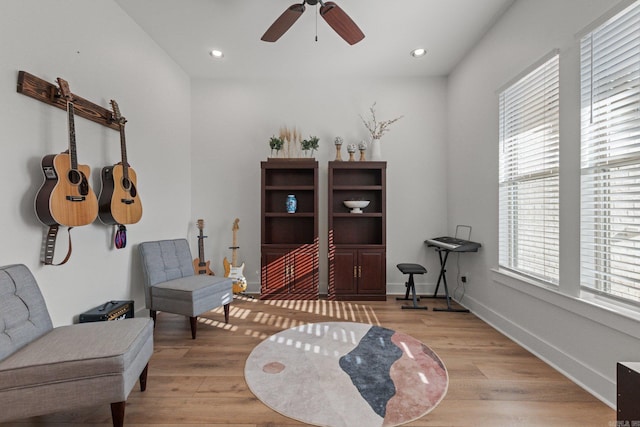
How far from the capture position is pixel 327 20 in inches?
93.4

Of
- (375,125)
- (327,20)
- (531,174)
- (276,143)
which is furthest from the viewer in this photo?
(375,125)

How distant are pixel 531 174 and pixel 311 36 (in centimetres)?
255

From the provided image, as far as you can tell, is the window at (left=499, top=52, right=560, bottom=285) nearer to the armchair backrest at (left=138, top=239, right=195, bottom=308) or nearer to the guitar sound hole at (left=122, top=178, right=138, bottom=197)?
the armchair backrest at (left=138, top=239, right=195, bottom=308)

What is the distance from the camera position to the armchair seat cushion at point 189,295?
2.68 m

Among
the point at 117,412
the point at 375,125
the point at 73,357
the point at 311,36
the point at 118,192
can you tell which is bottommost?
the point at 117,412

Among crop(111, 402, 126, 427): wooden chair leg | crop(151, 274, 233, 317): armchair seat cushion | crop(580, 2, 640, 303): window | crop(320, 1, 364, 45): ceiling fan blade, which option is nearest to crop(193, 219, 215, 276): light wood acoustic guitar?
crop(151, 274, 233, 317): armchair seat cushion

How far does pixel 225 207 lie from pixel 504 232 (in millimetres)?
3462

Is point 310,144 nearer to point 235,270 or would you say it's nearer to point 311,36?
point 311,36

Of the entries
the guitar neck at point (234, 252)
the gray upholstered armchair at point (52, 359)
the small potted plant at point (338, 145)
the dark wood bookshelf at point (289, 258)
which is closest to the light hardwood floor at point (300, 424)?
the gray upholstered armchair at point (52, 359)

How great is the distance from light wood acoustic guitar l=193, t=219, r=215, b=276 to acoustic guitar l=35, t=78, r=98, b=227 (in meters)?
1.75

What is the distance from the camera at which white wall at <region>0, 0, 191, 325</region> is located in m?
1.82

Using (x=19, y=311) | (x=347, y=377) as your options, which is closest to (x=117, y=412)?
(x=19, y=311)

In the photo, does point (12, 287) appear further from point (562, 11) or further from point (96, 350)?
point (562, 11)

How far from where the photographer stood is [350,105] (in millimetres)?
4230
